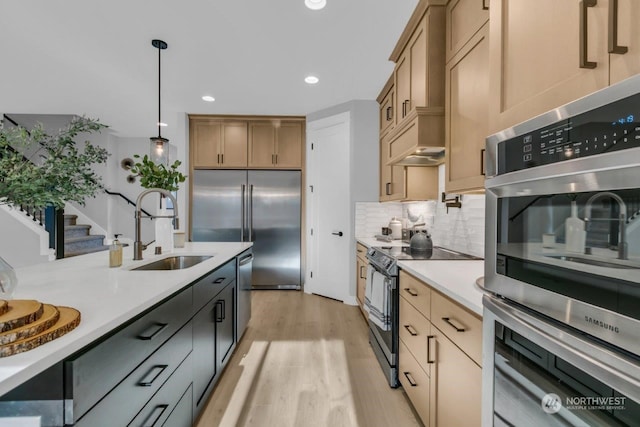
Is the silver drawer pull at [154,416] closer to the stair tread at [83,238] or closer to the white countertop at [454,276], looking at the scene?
the white countertop at [454,276]

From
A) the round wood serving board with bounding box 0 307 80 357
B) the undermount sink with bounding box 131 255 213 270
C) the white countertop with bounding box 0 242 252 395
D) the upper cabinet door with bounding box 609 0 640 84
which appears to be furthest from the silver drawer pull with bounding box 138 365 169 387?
the upper cabinet door with bounding box 609 0 640 84

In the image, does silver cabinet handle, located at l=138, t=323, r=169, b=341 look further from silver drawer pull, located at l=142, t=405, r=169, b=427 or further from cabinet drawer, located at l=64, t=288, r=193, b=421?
silver drawer pull, located at l=142, t=405, r=169, b=427

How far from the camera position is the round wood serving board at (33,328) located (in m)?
0.68

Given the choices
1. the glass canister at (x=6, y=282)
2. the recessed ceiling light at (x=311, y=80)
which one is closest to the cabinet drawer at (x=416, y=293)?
the glass canister at (x=6, y=282)

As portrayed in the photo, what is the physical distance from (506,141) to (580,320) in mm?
→ 519

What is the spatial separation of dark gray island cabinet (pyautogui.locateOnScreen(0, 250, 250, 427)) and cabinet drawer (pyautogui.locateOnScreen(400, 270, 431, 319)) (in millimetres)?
1195

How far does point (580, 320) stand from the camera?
26.6 inches

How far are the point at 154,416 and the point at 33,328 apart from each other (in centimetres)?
66

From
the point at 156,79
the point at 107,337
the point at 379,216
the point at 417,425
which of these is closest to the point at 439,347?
the point at 417,425

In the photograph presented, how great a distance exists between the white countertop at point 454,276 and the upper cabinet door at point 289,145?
120 inches

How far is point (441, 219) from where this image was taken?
2881mm

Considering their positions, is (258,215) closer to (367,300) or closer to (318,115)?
(318,115)

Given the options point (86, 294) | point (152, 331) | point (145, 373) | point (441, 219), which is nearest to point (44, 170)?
point (86, 294)

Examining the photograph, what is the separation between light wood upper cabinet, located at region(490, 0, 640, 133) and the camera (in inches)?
26.7
